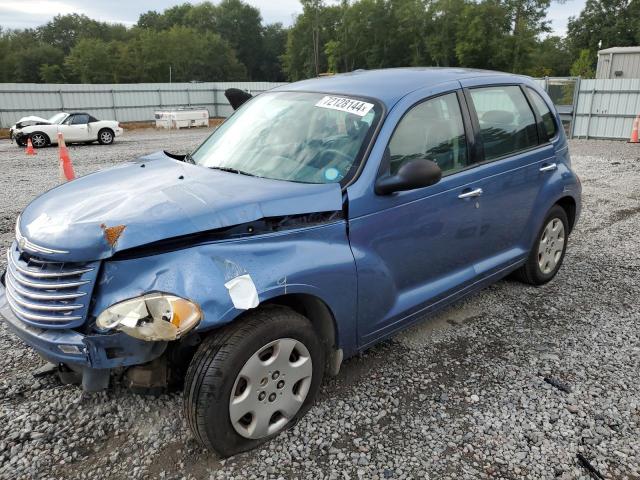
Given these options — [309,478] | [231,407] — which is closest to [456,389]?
[309,478]

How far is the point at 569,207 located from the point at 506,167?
1.30m

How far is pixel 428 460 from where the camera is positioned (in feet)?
8.32

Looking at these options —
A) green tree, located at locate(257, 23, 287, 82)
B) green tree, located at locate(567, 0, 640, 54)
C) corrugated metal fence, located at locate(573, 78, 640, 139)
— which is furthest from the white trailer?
green tree, located at locate(257, 23, 287, 82)

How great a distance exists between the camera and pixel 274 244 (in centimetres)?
247

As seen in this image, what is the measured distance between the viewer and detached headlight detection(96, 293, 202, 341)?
83.7 inches

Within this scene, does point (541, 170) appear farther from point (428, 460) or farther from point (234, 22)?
point (234, 22)

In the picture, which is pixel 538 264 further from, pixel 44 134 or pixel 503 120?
pixel 44 134

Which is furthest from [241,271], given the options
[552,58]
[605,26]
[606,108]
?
[605,26]

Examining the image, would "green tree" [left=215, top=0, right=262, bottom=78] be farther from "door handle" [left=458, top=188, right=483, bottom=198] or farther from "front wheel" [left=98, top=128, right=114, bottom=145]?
"door handle" [left=458, top=188, right=483, bottom=198]

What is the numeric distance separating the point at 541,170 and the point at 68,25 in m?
106

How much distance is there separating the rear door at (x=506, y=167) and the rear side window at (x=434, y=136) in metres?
0.19

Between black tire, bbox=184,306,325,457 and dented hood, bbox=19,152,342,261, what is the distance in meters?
0.49

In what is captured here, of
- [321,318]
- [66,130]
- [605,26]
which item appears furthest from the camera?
[605,26]

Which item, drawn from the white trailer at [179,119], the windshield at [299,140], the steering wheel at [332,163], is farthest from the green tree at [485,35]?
the steering wheel at [332,163]
